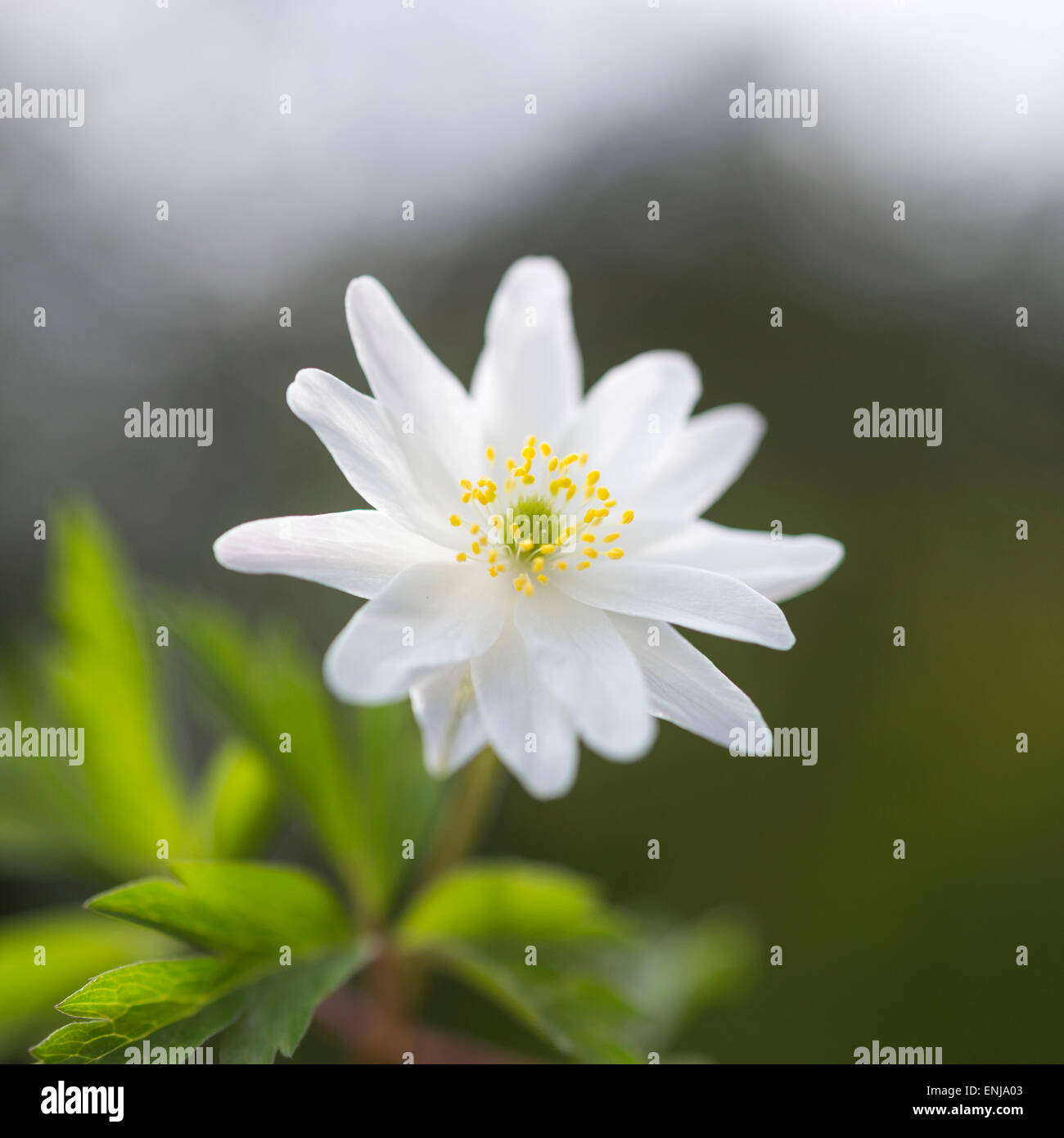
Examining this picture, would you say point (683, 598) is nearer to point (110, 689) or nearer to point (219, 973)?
point (219, 973)

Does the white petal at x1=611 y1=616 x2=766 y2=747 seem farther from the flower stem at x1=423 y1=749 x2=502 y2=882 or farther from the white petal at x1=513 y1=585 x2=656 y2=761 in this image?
the flower stem at x1=423 y1=749 x2=502 y2=882

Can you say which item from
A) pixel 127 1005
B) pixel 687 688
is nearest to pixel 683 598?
pixel 687 688

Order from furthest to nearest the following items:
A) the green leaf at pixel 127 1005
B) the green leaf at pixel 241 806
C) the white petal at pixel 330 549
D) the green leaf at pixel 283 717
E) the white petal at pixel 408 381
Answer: the green leaf at pixel 241 806
the green leaf at pixel 283 717
the white petal at pixel 408 381
the white petal at pixel 330 549
the green leaf at pixel 127 1005

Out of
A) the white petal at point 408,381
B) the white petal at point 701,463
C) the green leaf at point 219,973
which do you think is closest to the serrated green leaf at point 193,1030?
the green leaf at point 219,973

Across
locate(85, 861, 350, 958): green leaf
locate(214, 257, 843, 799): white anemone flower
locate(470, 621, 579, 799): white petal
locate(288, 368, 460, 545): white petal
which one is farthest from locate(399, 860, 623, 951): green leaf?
locate(288, 368, 460, 545): white petal

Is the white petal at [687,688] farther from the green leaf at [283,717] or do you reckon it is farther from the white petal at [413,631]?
the green leaf at [283,717]
